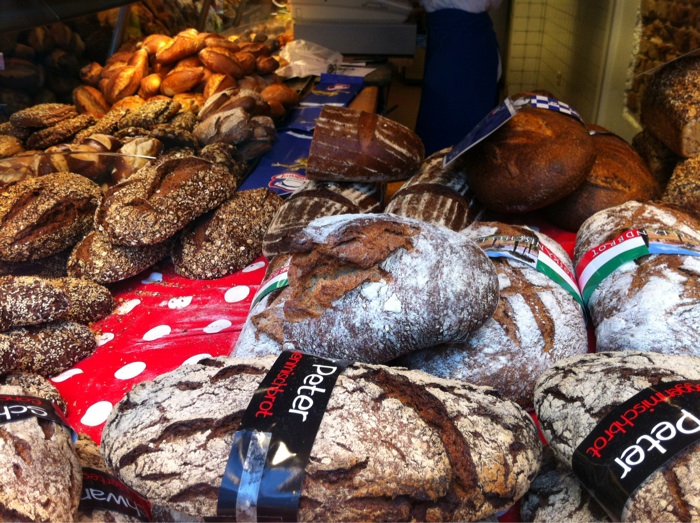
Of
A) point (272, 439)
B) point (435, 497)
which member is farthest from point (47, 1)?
point (435, 497)

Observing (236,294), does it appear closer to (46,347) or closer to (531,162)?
(46,347)

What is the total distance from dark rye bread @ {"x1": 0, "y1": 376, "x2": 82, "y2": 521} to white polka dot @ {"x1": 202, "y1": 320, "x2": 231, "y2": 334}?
0.79 metres

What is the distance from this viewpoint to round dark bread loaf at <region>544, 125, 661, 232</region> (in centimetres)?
189

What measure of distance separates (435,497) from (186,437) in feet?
1.23

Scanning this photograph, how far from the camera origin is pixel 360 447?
0.82 m

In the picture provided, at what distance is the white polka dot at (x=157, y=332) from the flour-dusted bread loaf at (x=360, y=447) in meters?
0.85

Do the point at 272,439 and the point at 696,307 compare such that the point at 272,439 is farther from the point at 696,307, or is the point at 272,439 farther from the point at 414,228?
the point at 696,307

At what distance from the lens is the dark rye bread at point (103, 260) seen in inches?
75.4

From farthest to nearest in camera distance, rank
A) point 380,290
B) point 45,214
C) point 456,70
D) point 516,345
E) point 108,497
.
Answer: point 456,70 → point 45,214 → point 516,345 → point 380,290 → point 108,497

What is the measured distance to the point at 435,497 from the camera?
816 millimetres

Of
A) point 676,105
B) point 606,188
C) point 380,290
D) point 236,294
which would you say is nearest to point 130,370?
point 236,294

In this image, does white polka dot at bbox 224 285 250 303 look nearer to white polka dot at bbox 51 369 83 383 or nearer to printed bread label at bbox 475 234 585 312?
white polka dot at bbox 51 369 83 383

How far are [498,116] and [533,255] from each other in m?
0.54

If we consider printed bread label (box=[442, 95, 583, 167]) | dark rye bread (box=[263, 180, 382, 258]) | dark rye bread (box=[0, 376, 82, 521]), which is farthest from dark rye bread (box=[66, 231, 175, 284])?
printed bread label (box=[442, 95, 583, 167])
